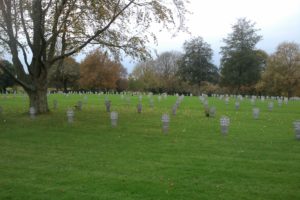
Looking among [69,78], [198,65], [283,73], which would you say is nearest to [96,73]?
[69,78]

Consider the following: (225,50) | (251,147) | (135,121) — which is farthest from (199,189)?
(225,50)

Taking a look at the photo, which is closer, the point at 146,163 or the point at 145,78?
the point at 146,163

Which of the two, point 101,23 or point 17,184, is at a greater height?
point 101,23

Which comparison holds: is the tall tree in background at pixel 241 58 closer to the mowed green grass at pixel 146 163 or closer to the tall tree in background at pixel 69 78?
the tall tree in background at pixel 69 78

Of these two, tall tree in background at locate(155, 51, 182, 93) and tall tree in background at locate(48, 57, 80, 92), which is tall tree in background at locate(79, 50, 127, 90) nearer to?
tall tree in background at locate(48, 57, 80, 92)

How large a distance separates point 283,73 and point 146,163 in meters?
58.5

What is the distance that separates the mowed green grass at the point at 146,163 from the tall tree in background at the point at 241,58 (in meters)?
54.2

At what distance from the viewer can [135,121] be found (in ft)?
68.1

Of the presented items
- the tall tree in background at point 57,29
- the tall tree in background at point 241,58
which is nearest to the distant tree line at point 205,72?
the tall tree in background at point 241,58

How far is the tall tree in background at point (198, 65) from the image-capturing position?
8238cm

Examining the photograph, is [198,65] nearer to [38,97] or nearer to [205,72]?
[205,72]

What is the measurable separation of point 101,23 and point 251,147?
38.9ft

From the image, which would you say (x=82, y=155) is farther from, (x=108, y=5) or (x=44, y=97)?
(x=44, y=97)

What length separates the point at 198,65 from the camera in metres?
82.5
